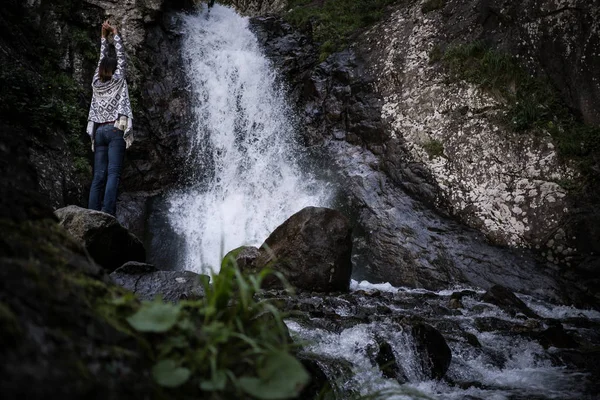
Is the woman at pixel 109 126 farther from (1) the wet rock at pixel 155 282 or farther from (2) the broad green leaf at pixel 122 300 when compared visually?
(2) the broad green leaf at pixel 122 300

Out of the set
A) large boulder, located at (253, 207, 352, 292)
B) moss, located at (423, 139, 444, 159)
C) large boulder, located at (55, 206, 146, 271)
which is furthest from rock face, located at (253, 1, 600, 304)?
large boulder, located at (55, 206, 146, 271)

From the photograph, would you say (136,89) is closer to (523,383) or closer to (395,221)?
(395,221)

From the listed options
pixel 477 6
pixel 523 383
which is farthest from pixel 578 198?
pixel 477 6

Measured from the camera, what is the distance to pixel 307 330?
450 cm

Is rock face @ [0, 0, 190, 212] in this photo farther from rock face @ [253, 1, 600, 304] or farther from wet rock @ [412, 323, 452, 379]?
wet rock @ [412, 323, 452, 379]

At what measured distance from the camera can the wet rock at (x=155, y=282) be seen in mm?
4387

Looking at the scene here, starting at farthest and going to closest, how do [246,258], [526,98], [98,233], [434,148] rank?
1. [434,148]
2. [526,98]
3. [246,258]
4. [98,233]

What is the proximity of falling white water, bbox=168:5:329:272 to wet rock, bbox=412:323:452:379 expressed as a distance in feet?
17.6

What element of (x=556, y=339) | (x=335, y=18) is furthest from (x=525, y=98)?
(x=335, y=18)

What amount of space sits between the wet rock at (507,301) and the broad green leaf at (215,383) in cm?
572

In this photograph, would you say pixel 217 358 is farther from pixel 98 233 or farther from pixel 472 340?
pixel 98 233

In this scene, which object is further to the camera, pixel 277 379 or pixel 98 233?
pixel 98 233

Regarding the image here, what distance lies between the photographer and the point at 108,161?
19.1 feet

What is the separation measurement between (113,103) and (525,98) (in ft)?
26.3
